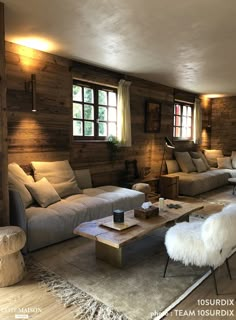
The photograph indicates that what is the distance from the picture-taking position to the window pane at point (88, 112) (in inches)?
178

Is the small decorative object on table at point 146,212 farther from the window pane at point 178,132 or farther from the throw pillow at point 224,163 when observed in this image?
the throw pillow at point 224,163

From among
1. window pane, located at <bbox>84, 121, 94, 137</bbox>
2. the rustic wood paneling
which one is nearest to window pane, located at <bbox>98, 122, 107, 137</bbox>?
window pane, located at <bbox>84, 121, 94, 137</bbox>

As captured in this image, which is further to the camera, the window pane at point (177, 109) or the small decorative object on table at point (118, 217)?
the window pane at point (177, 109)

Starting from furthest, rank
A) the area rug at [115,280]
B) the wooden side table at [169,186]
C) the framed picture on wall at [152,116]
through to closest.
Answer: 1. the framed picture on wall at [152,116]
2. the wooden side table at [169,186]
3. the area rug at [115,280]

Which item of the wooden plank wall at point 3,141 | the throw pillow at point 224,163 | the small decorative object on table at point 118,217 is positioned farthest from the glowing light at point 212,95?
the wooden plank wall at point 3,141

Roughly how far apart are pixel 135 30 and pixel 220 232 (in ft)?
7.26

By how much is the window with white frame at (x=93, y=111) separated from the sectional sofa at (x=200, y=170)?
1.85m

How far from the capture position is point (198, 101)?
723 centimetres

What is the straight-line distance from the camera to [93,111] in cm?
463

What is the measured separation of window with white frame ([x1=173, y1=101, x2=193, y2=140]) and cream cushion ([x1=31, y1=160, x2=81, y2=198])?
11.8ft

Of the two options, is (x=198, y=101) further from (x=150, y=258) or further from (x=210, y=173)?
(x=150, y=258)

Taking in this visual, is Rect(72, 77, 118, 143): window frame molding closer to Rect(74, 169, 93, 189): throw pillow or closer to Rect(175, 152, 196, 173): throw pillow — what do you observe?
Rect(74, 169, 93, 189): throw pillow

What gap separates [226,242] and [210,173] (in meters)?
A: 4.66

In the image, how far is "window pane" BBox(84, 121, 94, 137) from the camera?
4.54 metres
